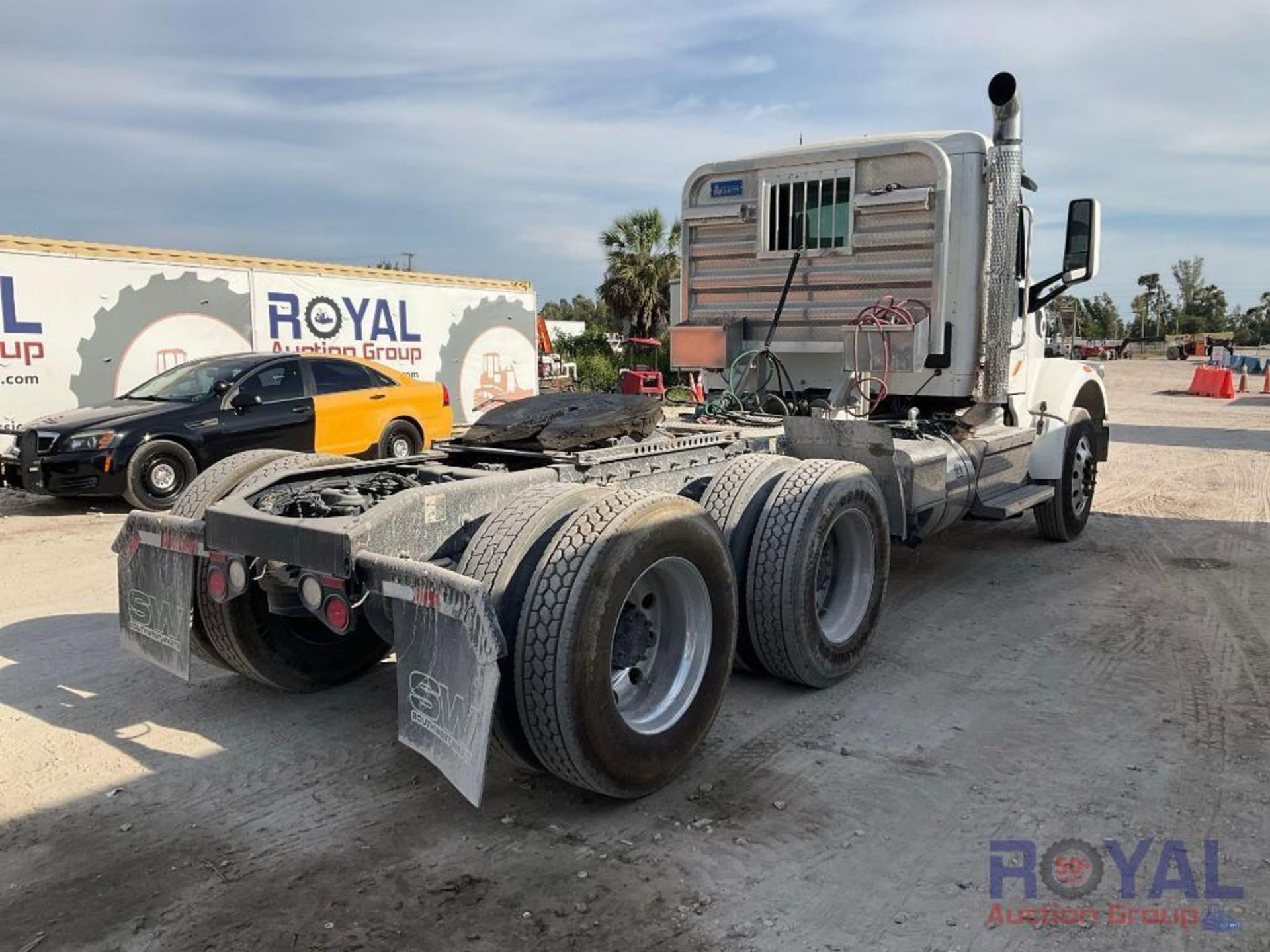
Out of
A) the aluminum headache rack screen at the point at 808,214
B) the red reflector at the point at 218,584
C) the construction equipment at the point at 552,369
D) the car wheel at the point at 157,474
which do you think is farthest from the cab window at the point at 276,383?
the construction equipment at the point at 552,369

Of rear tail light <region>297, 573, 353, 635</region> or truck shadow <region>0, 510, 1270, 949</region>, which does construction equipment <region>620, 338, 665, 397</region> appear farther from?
rear tail light <region>297, 573, 353, 635</region>

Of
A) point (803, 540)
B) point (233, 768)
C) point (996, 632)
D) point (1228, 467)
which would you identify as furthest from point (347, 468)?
point (1228, 467)

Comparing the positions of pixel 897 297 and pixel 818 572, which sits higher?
pixel 897 297

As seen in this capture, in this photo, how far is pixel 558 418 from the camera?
4.82 m

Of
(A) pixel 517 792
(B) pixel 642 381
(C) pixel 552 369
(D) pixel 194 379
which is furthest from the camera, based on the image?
(C) pixel 552 369

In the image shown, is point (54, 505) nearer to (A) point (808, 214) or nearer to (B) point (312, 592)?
(B) point (312, 592)

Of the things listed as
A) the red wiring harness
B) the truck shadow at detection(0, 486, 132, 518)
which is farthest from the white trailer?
the red wiring harness

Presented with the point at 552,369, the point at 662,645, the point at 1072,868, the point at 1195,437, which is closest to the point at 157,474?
the point at 662,645

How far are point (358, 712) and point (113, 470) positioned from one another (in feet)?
19.5

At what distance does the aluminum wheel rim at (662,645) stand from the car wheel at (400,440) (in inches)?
308

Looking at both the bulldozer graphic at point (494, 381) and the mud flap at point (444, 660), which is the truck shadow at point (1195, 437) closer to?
the bulldozer graphic at point (494, 381)

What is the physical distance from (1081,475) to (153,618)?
7100mm

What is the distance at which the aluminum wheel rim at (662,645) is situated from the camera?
372 cm

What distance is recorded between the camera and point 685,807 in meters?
3.54
